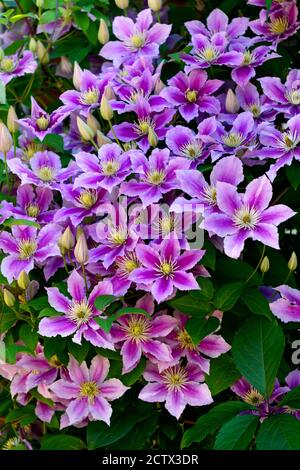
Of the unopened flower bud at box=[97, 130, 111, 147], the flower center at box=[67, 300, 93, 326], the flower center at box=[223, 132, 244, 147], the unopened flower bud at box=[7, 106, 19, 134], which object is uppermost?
the unopened flower bud at box=[7, 106, 19, 134]

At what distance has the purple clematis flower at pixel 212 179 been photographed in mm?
1231

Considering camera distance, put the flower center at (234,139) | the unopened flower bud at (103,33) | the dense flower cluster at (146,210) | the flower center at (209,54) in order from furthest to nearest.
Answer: the unopened flower bud at (103,33) < the flower center at (209,54) < the flower center at (234,139) < the dense flower cluster at (146,210)

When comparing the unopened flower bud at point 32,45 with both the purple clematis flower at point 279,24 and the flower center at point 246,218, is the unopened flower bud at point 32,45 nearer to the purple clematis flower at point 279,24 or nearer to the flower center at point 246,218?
the purple clematis flower at point 279,24

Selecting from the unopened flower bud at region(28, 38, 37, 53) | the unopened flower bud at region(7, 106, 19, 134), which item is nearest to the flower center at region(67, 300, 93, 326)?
the unopened flower bud at region(7, 106, 19, 134)

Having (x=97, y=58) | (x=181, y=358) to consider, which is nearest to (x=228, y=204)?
(x=181, y=358)

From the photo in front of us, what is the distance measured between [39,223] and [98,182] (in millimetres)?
142

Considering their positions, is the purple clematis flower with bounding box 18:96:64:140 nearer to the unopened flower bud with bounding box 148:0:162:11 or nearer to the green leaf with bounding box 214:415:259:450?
the unopened flower bud with bounding box 148:0:162:11

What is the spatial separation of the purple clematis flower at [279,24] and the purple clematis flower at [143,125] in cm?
24

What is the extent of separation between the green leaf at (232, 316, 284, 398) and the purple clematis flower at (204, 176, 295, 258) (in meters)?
0.14

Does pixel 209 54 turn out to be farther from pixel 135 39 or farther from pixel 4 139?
pixel 4 139

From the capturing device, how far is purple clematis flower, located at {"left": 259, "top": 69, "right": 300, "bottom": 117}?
53.6 inches

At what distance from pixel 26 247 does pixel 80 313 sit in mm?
149

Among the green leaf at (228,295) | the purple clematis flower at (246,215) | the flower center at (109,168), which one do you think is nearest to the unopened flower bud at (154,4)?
the flower center at (109,168)
